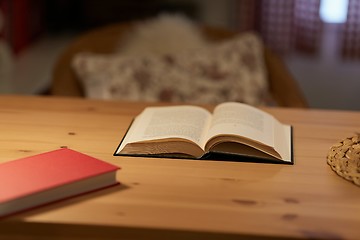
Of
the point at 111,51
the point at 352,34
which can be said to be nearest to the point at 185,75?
the point at 111,51

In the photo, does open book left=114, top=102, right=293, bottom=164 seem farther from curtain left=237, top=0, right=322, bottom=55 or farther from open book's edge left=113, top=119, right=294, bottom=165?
curtain left=237, top=0, right=322, bottom=55

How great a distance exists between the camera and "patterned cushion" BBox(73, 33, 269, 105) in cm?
247

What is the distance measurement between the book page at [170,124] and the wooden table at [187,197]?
0.05 meters

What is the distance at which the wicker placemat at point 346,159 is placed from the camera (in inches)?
46.3

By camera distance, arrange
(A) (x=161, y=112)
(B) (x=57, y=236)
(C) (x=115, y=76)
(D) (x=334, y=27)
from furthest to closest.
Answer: (D) (x=334, y=27)
(C) (x=115, y=76)
(A) (x=161, y=112)
(B) (x=57, y=236)

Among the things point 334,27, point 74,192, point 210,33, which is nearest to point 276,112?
point 74,192

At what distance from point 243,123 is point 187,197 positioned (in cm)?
31

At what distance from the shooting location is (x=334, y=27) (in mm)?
3359

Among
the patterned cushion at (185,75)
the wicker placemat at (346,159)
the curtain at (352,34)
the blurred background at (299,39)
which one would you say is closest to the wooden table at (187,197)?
the wicker placemat at (346,159)

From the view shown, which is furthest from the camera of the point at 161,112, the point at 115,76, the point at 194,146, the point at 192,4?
the point at 192,4

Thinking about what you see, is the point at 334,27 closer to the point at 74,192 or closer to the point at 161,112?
the point at 161,112

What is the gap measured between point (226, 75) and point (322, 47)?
972 mm

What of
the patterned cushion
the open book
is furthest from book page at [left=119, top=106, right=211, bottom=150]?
the patterned cushion

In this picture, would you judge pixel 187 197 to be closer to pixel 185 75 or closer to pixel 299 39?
pixel 185 75
